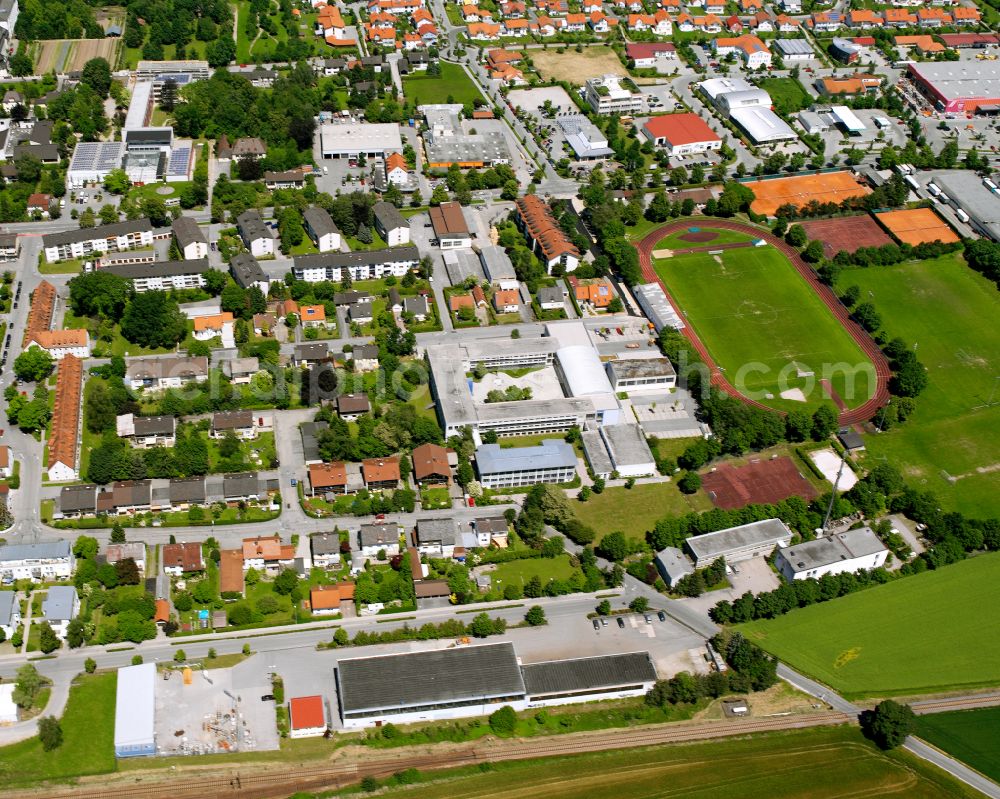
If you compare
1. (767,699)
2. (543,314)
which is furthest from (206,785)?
(543,314)

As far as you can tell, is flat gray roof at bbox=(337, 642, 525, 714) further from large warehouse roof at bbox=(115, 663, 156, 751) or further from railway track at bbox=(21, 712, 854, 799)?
large warehouse roof at bbox=(115, 663, 156, 751)

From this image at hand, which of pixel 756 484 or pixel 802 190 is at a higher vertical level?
pixel 802 190

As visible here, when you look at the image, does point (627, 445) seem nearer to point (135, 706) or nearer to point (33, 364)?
point (135, 706)

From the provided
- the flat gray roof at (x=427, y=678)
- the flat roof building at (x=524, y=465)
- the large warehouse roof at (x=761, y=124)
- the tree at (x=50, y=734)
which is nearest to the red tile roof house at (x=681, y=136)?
the large warehouse roof at (x=761, y=124)

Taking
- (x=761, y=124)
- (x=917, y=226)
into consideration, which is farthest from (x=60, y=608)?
(x=761, y=124)

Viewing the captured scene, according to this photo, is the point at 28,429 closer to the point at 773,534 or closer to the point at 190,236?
the point at 190,236

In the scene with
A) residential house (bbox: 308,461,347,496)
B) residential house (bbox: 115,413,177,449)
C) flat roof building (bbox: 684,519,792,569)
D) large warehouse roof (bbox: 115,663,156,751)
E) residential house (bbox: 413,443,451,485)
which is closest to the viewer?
large warehouse roof (bbox: 115,663,156,751)

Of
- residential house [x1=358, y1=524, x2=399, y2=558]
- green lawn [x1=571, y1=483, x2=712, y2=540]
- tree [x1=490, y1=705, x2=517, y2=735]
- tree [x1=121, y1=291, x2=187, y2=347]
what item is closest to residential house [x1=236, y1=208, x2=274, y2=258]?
tree [x1=121, y1=291, x2=187, y2=347]
